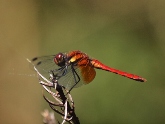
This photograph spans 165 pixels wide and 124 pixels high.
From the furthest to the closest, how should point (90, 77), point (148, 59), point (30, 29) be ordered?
point (30, 29)
point (148, 59)
point (90, 77)

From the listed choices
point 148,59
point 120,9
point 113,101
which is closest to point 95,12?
point 120,9

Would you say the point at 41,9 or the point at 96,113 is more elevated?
the point at 41,9

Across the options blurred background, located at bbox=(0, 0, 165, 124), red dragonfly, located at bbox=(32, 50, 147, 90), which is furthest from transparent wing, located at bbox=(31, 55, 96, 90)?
blurred background, located at bbox=(0, 0, 165, 124)

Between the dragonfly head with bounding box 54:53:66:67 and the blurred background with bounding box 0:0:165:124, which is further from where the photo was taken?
the blurred background with bounding box 0:0:165:124

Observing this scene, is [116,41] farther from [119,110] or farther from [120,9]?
[119,110]

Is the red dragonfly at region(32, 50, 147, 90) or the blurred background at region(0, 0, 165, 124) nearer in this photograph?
the red dragonfly at region(32, 50, 147, 90)

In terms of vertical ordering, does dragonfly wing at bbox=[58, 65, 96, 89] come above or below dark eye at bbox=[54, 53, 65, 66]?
below

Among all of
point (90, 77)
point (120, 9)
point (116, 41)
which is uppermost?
point (120, 9)

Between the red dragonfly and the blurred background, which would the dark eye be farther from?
the blurred background
